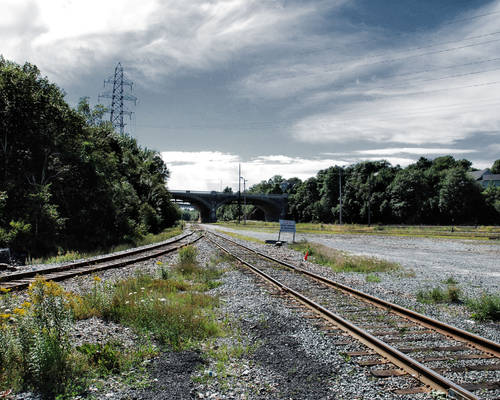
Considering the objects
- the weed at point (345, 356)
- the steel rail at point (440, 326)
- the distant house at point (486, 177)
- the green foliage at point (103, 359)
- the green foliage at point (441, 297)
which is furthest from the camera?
the distant house at point (486, 177)

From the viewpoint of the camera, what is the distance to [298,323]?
22.3 feet

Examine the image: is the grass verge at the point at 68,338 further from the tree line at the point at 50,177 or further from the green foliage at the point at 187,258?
the tree line at the point at 50,177

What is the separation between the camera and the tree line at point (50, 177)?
63.3ft

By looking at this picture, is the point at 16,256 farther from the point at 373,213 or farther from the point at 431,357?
the point at 373,213

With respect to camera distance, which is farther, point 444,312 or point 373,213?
point 373,213

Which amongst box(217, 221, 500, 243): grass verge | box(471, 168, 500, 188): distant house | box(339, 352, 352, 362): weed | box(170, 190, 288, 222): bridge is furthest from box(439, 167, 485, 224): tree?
box(339, 352, 352, 362): weed

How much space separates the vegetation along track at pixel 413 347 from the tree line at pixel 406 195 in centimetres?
5376

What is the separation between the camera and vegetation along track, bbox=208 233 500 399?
4277 mm

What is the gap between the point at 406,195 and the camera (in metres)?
80.8

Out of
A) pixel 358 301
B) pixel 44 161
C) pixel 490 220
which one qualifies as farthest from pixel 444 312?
pixel 490 220

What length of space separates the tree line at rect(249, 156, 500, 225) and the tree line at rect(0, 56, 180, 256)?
41755 mm

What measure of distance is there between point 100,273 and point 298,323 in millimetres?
7880

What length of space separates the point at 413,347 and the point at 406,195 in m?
82.2

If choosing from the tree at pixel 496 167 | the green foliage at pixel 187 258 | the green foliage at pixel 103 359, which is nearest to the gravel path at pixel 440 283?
the green foliage at pixel 187 258
